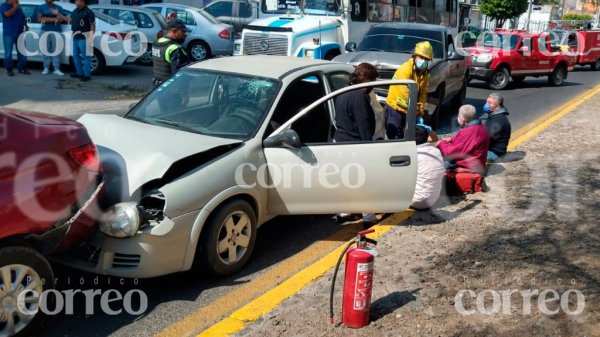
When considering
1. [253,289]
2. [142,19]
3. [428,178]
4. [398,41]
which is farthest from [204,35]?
[253,289]

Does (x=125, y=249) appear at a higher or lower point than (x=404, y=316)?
higher

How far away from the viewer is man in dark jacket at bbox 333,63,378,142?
17.9ft

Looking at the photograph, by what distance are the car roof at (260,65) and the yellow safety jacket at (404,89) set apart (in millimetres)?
1575

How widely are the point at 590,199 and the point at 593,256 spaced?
189 cm

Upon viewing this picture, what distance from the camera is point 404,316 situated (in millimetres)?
4102

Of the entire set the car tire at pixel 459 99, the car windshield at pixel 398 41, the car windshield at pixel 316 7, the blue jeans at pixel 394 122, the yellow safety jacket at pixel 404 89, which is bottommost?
the car tire at pixel 459 99

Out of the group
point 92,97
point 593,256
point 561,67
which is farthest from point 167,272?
point 561,67

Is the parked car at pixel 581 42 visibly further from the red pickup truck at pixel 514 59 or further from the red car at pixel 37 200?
the red car at pixel 37 200

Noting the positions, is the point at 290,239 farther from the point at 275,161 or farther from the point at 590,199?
the point at 590,199

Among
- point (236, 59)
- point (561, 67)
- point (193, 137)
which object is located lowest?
point (561, 67)

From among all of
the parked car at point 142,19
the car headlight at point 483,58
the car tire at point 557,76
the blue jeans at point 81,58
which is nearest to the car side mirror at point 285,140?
the blue jeans at point 81,58

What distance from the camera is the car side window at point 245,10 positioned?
1599cm

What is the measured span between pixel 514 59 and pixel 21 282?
16835 mm

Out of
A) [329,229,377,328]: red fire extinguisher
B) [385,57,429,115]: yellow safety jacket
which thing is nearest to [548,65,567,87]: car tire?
[385,57,429,115]: yellow safety jacket
